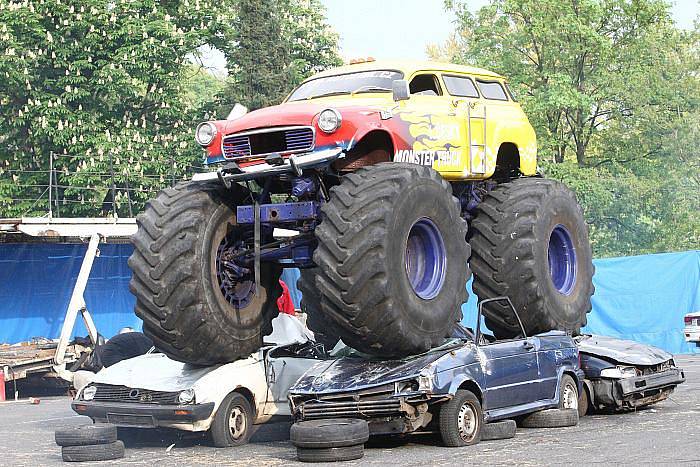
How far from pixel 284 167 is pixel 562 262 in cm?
505

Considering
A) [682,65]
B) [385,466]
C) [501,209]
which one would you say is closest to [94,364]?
[501,209]

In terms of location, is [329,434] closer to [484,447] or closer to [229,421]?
[484,447]

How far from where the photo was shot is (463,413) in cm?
1234

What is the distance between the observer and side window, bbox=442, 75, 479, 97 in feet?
47.6

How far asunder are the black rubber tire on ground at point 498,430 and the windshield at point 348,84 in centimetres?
419

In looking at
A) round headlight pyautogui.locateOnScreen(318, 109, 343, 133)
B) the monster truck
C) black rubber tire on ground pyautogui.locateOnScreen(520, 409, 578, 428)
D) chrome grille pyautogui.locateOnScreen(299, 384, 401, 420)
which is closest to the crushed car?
the monster truck

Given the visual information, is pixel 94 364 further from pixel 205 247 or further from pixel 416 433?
pixel 416 433

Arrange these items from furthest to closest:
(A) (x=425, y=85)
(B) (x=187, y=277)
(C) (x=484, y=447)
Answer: (A) (x=425, y=85) < (B) (x=187, y=277) < (C) (x=484, y=447)

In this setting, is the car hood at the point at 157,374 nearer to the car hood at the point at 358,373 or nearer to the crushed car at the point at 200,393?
the crushed car at the point at 200,393

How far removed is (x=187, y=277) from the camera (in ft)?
42.3

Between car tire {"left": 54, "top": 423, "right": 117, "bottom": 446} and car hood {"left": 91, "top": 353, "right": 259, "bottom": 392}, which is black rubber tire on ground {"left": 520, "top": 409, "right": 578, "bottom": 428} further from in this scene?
car tire {"left": 54, "top": 423, "right": 117, "bottom": 446}

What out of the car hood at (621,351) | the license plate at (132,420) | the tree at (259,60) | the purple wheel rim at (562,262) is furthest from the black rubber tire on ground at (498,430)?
the tree at (259,60)

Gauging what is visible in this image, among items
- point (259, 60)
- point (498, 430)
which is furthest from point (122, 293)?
point (498, 430)

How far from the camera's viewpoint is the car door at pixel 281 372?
13992 mm
